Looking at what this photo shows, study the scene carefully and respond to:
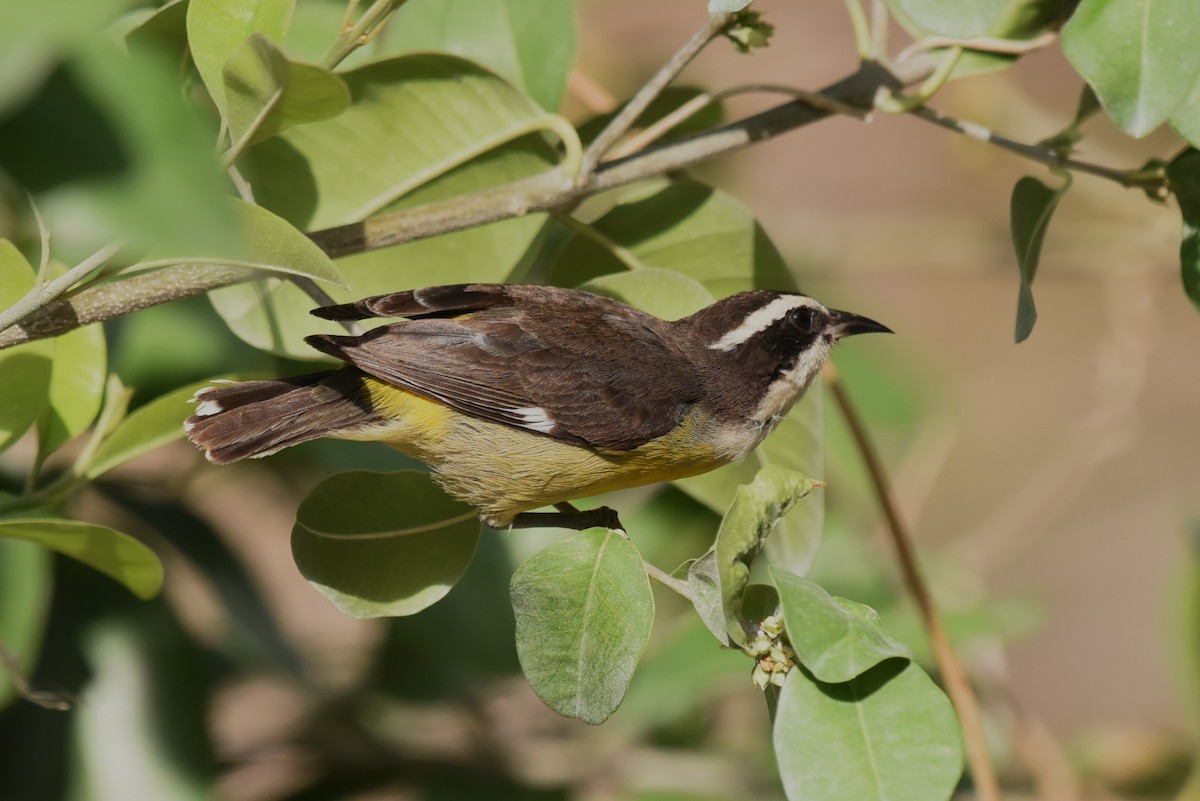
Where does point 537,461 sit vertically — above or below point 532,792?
above

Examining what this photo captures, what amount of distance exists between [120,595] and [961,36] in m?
2.04

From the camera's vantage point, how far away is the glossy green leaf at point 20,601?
218 centimetres

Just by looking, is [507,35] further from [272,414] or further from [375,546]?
[375,546]

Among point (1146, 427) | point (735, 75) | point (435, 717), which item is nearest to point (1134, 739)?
point (435, 717)

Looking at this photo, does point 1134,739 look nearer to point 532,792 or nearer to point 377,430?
point 532,792

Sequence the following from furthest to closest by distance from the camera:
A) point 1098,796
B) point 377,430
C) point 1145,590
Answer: point 1145,590 < point 1098,796 < point 377,430

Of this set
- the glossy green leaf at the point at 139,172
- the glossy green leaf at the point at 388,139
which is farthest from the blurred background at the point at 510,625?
the glossy green leaf at the point at 139,172

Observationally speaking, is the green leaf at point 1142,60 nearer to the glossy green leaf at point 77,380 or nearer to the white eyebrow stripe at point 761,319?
the white eyebrow stripe at point 761,319

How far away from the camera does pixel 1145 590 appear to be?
732 centimetres

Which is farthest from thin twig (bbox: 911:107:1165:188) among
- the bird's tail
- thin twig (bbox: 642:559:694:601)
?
the bird's tail

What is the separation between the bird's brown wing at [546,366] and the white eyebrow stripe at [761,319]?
0.19 meters

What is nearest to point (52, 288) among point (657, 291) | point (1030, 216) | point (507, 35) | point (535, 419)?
point (657, 291)

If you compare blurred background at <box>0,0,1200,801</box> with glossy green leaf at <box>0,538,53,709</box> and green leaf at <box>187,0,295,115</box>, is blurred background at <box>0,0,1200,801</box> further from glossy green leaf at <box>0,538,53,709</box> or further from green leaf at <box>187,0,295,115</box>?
green leaf at <box>187,0,295,115</box>

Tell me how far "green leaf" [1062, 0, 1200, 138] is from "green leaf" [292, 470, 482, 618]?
1.11 metres
